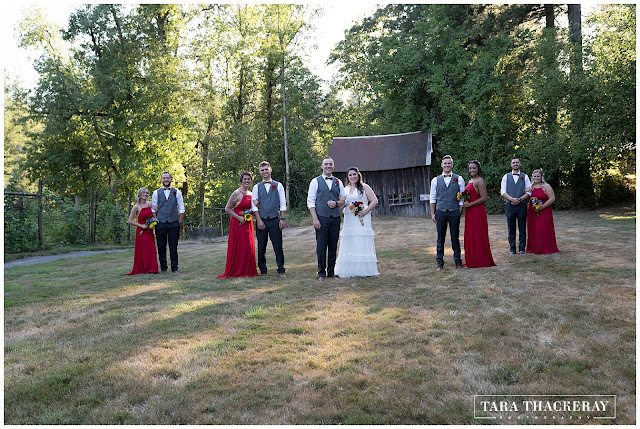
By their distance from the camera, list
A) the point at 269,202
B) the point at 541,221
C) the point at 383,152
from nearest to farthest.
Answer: the point at 269,202 → the point at 541,221 → the point at 383,152

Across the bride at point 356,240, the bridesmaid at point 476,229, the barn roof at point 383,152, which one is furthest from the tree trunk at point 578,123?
the bride at point 356,240

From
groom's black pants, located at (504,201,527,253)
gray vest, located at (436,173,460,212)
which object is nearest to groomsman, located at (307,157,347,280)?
A: gray vest, located at (436,173,460,212)

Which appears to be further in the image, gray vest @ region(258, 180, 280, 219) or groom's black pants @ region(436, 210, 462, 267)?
groom's black pants @ region(436, 210, 462, 267)

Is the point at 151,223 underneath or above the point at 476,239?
above

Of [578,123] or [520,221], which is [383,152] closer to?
[578,123]

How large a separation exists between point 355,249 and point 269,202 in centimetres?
175

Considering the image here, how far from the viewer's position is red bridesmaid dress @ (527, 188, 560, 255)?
34.8 feet

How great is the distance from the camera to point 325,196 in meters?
8.37

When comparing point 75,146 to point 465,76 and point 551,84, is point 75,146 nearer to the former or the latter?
point 465,76

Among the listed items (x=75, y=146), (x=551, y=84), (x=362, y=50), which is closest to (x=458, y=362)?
(x=551, y=84)

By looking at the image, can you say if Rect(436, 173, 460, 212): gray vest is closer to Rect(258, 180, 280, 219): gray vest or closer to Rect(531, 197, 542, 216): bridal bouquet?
Rect(531, 197, 542, 216): bridal bouquet

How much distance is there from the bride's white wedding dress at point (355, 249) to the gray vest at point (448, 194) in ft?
4.79

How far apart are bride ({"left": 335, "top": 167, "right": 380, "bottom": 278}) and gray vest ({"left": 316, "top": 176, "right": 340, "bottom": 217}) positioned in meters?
0.27

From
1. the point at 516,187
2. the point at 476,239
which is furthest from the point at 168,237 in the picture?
the point at 516,187
